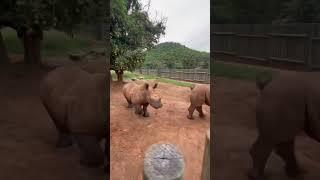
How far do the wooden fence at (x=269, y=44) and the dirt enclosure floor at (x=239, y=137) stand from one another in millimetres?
121

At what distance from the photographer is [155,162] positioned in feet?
10.8

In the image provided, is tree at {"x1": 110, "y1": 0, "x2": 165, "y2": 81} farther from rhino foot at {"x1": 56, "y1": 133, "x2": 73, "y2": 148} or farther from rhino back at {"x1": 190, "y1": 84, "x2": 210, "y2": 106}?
rhino foot at {"x1": 56, "y1": 133, "x2": 73, "y2": 148}

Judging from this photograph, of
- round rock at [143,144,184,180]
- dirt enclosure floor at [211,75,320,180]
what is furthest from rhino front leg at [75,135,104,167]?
round rock at [143,144,184,180]

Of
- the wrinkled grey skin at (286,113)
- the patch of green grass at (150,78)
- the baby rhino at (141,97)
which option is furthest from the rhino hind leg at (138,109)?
the wrinkled grey skin at (286,113)

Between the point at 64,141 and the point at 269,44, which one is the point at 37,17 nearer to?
the point at 64,141

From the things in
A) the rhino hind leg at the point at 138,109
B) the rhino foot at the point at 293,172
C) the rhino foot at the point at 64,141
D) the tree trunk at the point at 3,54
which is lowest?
the rhino hind leg at the point at 138,109

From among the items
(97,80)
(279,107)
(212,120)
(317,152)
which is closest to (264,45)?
(279,107)

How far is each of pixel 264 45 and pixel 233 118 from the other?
0.34 m

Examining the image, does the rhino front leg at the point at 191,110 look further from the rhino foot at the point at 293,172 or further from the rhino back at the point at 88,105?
the rhino back at the point at 88,105

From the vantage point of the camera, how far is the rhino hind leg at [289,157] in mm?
1851

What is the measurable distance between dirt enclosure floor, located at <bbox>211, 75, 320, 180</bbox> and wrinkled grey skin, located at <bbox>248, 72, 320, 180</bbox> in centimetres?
3

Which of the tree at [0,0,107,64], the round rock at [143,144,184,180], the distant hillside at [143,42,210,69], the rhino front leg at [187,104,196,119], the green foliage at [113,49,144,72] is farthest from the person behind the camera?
the green foliage at [113,49,144,72]

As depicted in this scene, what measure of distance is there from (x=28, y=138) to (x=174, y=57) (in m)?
4.40

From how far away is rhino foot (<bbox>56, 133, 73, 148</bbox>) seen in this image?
183cm
